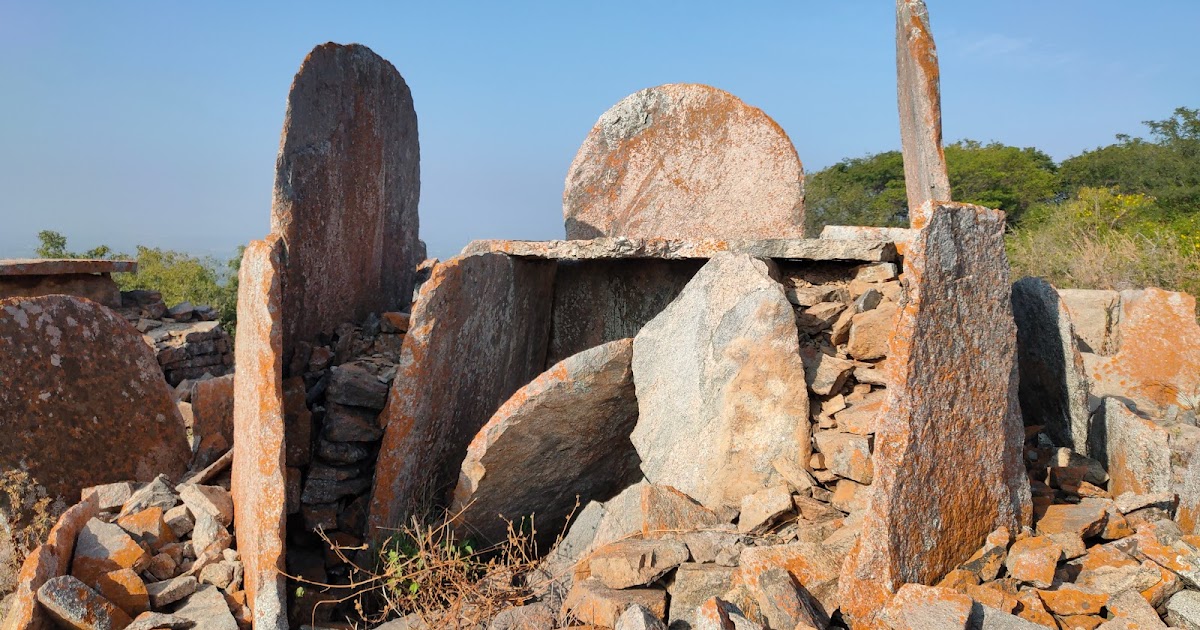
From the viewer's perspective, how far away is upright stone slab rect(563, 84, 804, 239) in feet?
19.0

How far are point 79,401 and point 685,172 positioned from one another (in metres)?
3.86

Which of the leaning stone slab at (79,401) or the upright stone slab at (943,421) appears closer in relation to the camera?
the upright stone slab at (943,421)

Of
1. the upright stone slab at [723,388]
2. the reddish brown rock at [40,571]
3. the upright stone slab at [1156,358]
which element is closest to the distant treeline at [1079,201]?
the upright stone slab at [1156,358]

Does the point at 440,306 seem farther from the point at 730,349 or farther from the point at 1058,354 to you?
the point at 1058,354

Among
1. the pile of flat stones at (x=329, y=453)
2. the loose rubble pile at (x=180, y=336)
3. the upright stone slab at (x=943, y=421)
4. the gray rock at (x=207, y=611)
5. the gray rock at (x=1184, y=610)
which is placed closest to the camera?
the gray rock at (x=1184, y=610)

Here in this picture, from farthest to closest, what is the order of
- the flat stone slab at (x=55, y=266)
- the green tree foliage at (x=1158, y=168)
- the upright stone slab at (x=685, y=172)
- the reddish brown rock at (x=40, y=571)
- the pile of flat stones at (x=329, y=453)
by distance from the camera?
1. the green tree foliage at (x=1158, y=168)
2. the flat stone slab at (x=55, y=266)
3. the upright stone slab at (x=685, y=172)
4. the pile of flat stones at (x=329, y=453)
5. the reddish brown rock at (x=40, y=571)

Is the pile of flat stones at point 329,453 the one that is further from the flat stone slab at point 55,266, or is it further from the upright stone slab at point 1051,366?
the flat stone slab at point 55,266

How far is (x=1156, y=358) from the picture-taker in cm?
480

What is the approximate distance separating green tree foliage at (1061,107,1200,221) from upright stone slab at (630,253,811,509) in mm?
13556

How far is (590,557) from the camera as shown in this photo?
135 inches

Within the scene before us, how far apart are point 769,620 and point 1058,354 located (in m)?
1.98

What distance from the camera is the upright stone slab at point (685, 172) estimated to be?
579 centimetres

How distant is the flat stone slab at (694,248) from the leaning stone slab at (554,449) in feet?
2.20

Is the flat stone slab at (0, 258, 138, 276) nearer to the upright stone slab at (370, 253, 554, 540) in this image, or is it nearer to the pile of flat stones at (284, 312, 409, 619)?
the pile of flat stones at (284, 312, 409, 619)
